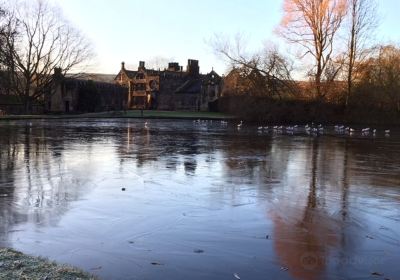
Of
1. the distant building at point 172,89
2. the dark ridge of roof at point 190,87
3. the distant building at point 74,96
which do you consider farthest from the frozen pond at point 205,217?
the dark ridge of roof at point 190,87

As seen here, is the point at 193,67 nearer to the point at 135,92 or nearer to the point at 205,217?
the point at 135,92

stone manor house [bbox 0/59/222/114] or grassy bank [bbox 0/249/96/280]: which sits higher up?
stone manor house [bbox 0/59/222/114]

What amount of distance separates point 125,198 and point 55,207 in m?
1.46

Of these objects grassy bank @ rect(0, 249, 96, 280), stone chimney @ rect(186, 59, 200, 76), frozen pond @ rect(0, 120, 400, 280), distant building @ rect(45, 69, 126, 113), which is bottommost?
frozen pond @ rect(0, 120, 400, 280)

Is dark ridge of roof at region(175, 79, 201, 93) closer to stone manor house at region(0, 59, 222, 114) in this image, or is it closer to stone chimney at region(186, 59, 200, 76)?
stone manor house at region(0, 59, 222, 114)

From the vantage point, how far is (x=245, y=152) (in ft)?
64.6

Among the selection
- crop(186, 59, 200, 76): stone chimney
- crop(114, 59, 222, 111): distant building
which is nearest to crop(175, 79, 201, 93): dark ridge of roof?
crop(114, 59, 222, 111): distant building

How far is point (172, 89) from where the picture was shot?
9325 cm

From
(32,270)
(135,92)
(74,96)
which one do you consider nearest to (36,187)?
(32,270)

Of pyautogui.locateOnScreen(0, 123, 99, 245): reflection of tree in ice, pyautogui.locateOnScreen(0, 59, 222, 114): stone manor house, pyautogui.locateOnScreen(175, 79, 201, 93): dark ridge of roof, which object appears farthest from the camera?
pyautogui.locateOnScreen(175, 79, 201, 93): dark ridge of roof

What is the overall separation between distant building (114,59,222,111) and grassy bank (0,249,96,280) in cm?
7932

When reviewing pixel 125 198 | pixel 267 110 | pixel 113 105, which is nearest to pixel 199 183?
pixel 125 198

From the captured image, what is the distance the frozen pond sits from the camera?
19.6 feet

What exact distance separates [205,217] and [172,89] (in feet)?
281
